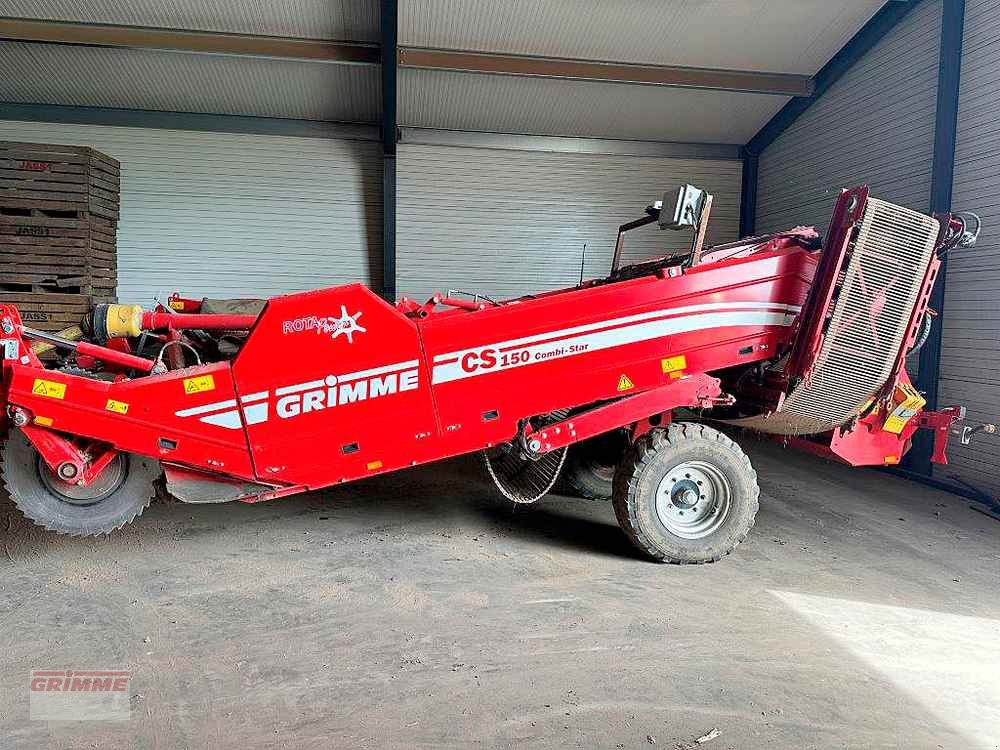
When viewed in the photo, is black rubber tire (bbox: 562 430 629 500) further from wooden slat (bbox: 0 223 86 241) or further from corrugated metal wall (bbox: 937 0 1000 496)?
wooden slat (bbox: 0 223 86 241)

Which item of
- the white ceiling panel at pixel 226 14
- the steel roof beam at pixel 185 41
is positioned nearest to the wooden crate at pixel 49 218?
the steel roof beam at pixel 185 41

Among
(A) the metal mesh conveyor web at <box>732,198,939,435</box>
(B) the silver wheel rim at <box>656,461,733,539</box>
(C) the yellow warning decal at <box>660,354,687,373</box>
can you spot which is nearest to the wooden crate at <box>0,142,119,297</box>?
(C) the yellow warning decal at <box>660,354,687,373</box>

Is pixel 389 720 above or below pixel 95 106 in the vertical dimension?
below

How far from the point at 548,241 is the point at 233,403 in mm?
7988

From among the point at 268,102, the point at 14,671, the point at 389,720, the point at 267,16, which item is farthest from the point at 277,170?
the point at 389,720

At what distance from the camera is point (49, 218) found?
7.82 metres

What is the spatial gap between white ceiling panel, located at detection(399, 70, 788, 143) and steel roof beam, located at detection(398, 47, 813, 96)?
0.45m

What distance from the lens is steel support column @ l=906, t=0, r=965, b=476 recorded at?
22.1 feet

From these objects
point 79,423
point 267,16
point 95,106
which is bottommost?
point 79,423

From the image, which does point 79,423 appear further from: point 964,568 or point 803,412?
point 964,568

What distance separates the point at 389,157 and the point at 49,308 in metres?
5.21

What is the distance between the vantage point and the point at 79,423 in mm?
3525

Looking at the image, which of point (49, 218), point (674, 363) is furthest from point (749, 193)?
point (49, 218)

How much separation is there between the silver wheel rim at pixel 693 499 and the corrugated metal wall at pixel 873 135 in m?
5.14
